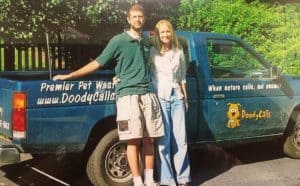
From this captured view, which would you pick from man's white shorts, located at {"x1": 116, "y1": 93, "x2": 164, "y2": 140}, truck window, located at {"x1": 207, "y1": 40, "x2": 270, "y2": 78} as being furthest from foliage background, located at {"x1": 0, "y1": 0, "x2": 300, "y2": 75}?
man's white shorts, located at {"x1": 116, "y1": 93, "x2": 164, "y2": 140}

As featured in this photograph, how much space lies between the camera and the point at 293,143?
7.94 metres

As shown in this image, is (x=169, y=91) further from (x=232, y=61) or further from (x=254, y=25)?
(x=254, y=25)

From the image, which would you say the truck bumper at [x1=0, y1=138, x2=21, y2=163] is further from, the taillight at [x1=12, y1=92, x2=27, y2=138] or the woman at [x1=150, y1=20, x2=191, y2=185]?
the woman at [x1=150, y1=20, x2=191, y2=185]

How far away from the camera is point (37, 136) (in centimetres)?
562

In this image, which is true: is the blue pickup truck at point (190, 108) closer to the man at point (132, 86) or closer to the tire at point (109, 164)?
the tire at point (109, 164)

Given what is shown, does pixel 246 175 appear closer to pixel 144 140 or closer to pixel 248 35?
pixel 144 140

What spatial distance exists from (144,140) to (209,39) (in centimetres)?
172

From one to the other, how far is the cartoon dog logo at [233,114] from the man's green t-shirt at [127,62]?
1.56 meters

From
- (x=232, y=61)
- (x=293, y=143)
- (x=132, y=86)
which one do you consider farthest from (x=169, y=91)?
(x=293, y=143)

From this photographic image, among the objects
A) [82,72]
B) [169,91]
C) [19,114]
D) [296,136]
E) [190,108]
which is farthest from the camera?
[296,136]

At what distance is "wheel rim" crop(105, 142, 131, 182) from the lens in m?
6.16

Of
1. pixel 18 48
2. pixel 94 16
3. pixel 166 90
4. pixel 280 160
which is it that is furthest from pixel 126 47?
pixel 18 48

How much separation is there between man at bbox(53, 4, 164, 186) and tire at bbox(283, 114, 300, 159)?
107 inches

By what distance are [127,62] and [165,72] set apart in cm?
50
